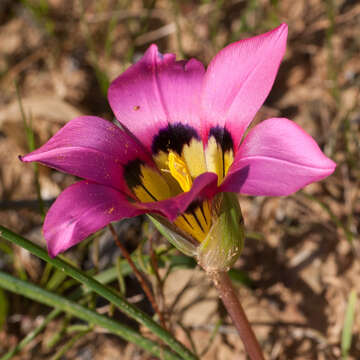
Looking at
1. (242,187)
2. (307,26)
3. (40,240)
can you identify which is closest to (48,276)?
(40,240)

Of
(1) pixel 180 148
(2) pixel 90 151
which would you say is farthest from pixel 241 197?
(2) pixel 90 151

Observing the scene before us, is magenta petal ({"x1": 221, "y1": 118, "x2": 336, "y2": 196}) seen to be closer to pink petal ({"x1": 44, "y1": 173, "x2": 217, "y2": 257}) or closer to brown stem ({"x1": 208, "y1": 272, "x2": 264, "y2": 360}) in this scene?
pink petal ({"x1": 44, "y1": 173, "x2": 217, "y2": 257})

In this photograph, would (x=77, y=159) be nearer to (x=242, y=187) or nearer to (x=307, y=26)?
(x=242, y=187)

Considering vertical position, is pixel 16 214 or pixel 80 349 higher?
pixel 16 214

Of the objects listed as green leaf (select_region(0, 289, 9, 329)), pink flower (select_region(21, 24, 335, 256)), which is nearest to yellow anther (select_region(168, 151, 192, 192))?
pink flower (select_region(21, 24, 335, 256))

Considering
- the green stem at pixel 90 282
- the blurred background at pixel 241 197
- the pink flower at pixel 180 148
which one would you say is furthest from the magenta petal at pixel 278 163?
the blurred background at pixel 241 197

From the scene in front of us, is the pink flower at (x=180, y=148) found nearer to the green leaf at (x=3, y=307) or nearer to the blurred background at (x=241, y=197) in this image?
the blurred background at (x=241, y=197)

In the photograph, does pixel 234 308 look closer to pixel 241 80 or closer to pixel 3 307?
pixel 241 80
